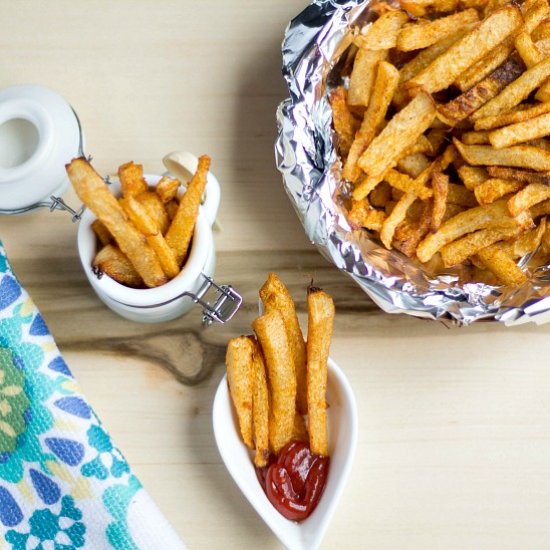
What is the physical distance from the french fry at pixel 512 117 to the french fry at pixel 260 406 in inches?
16.9

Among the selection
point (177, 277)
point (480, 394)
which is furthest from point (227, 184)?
point (480, 394)

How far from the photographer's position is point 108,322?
1.22 metres

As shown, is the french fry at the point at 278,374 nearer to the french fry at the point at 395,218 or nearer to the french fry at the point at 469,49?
the french fry at the point at 395,218

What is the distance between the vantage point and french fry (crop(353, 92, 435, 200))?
1047 mm

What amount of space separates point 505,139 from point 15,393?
2.48 ft

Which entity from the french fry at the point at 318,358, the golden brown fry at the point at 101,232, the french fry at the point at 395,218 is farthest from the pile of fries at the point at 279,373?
the golden brown fry at the point at 101,232

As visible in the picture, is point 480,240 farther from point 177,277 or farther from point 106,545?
point 106,545

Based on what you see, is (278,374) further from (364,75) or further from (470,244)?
(364,75)

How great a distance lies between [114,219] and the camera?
983 mm

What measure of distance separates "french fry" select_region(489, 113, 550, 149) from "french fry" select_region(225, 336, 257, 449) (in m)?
0.41

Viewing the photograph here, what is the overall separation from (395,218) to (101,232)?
394 mm

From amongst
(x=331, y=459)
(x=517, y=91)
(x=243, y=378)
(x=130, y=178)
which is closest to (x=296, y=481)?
(x=331, y=459)

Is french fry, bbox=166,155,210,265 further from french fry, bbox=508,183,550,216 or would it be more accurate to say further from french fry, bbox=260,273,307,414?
french fry, bbox=508,183,550,216

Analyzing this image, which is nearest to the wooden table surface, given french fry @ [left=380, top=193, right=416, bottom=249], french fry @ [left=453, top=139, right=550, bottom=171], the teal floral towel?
the teal floral towel
